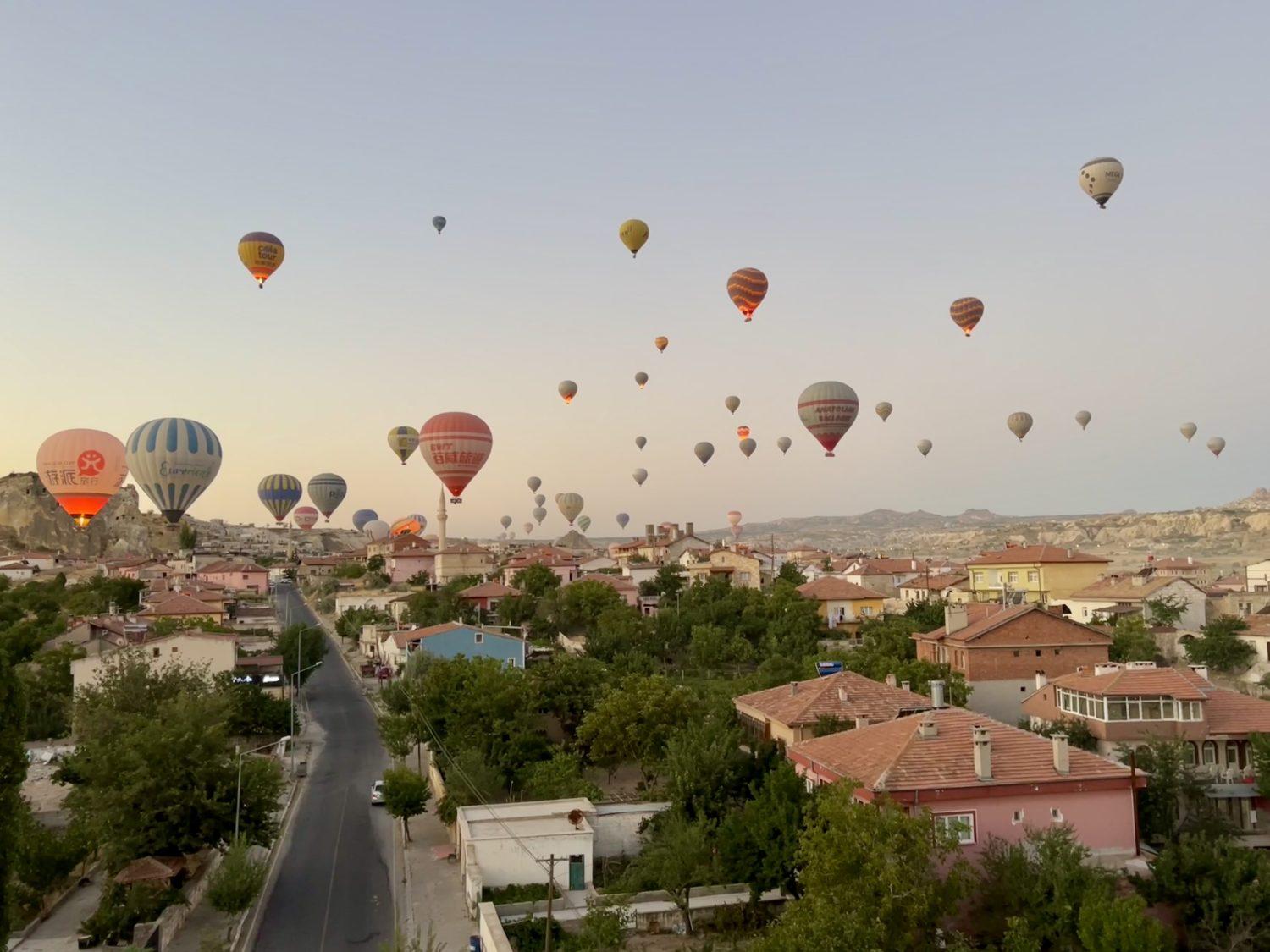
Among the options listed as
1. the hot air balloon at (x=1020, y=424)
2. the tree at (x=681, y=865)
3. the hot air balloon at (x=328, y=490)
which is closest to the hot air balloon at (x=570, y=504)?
the hot air balloon at (x=328, y=490)

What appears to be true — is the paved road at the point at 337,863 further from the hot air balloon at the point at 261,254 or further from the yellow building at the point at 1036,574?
the yellow building at the point at 1036,574

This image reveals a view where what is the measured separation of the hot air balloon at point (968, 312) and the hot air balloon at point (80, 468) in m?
49.3

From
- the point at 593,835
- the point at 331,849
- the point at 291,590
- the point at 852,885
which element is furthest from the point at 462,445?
the point at 291,590

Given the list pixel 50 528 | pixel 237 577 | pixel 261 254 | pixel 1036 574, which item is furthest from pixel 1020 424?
pixel 50 528

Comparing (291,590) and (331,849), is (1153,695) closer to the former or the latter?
(331,849)

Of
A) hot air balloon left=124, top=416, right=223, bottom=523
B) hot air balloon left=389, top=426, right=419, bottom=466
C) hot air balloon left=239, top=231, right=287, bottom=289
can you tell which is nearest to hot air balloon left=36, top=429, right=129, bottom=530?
hot air balloon left=124, top=416, right=223, bottom=523

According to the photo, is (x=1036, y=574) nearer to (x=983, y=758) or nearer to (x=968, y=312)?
(x=968, y=312)

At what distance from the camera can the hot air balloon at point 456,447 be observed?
188 feet

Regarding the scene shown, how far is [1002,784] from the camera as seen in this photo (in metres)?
20.9

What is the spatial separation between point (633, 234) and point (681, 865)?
4140 centimetres

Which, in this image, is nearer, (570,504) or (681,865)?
(681,865)

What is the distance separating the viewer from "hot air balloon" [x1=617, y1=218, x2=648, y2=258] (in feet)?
186

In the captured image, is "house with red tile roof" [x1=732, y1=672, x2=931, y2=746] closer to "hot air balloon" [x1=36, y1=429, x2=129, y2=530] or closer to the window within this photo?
the window

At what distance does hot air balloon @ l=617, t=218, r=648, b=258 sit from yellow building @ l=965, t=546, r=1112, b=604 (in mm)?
31985
